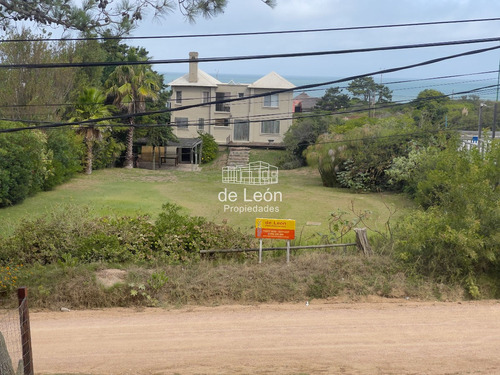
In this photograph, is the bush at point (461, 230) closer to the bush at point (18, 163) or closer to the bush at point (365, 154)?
the bush at point (18, 163)

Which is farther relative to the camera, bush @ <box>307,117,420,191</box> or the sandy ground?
bush @ <box>307,117,420,191</box>

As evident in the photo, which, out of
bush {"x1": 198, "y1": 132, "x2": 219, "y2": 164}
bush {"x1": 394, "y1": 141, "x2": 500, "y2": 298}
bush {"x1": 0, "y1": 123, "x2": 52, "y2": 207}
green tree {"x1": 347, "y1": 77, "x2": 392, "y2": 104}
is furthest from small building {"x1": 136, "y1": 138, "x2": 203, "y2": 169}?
bush {"x1": 394, "y1": 141, "x2": 500, "y2": 298}

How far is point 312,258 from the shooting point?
14.3 m

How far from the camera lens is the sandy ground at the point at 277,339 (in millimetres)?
8875

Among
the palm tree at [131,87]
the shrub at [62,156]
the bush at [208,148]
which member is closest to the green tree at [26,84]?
Answer: the shrub at [62,156]

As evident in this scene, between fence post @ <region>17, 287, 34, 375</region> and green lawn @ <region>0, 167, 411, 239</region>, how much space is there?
11445 mm

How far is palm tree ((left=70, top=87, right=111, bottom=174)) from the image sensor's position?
113 feet

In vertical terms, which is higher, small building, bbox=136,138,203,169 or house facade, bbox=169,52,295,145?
house facade, bbox=169,52,295,145

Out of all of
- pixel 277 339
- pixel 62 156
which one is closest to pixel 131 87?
pixel 62 156

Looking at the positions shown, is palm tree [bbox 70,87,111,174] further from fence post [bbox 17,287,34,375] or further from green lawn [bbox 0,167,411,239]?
fence post [bbox 17,287,34,375]

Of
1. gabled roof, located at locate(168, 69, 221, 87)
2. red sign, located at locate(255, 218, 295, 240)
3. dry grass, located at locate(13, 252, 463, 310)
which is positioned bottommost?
dry grass, located at locate(13, 252, 463, 310)

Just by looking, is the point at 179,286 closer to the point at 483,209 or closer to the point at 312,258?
the point at 312,258

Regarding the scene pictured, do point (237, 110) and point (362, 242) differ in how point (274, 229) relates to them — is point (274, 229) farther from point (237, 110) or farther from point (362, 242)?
point (237, 110)

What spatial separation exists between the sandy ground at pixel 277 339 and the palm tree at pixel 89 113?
23.4 metres
